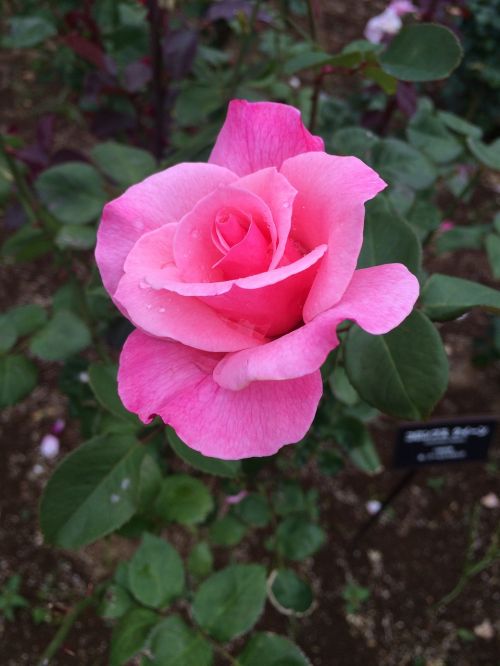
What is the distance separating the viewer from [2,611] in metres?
1.37

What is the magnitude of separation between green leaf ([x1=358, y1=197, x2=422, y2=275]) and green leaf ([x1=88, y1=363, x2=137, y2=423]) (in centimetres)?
37

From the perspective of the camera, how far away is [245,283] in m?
0.42

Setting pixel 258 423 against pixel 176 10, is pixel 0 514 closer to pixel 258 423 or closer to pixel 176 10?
pixel 258 423

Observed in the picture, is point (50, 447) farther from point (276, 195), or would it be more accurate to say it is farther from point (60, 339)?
point (276, 195)

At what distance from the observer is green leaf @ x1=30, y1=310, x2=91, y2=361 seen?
1009 millimetres

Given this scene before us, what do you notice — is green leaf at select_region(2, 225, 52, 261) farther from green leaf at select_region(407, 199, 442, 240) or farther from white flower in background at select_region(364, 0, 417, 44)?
white flower in background at select_region(364, 0, 417, 44)

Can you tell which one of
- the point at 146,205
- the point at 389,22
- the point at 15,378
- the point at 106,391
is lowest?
the point at 15,378

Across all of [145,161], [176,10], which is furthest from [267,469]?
[176,10]

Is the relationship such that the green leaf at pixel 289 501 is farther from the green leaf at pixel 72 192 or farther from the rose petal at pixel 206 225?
the rose petal at pixel 206 225

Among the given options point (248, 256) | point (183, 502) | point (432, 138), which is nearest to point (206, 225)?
point (248, 256)

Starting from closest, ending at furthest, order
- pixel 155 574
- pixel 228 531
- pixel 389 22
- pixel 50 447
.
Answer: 1. pixel 155 574
2. pixel 228 531
3. pixel 389 22
4. pixel 50 447

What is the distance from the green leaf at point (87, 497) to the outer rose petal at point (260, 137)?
39cm

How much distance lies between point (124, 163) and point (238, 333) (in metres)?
0.60

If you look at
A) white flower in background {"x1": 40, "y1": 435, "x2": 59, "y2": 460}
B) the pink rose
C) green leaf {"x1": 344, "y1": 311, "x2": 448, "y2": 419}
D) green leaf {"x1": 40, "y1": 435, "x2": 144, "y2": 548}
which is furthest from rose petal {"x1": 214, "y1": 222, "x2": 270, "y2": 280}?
white flower in background {"x1": 40, "y1": 435, "x2": 59, "y2": 460}
